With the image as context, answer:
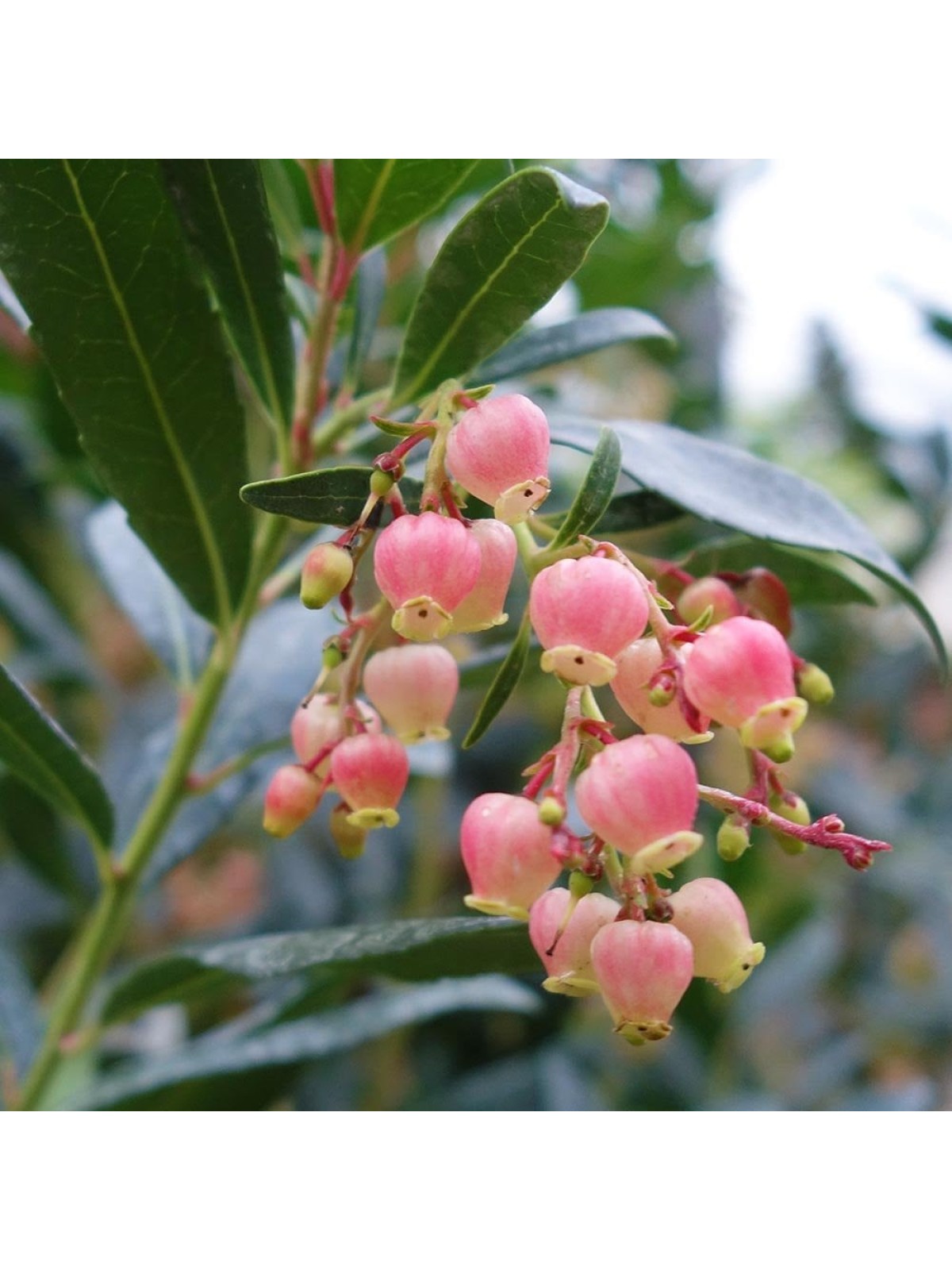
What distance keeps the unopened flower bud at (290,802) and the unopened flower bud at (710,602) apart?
234 millimetres

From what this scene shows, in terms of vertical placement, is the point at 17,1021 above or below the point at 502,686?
below

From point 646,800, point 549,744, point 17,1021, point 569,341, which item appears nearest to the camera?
point 646,800

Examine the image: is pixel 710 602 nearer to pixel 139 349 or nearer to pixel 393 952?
pixel 393 952

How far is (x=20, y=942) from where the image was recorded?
195cm

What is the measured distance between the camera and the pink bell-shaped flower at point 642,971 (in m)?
0.53

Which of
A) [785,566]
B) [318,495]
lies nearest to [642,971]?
[318,495]

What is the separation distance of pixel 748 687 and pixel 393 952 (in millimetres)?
290

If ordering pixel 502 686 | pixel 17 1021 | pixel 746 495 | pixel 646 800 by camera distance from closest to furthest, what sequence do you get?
pixel 646 800
pixel 502 686
pixel 746 495
pixel 17 1021

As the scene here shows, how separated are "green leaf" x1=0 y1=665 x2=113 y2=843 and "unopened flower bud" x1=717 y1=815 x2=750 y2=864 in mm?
431

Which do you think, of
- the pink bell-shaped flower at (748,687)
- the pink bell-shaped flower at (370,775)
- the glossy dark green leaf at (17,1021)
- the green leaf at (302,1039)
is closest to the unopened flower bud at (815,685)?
the pink bell-shaped flower at (748,687)

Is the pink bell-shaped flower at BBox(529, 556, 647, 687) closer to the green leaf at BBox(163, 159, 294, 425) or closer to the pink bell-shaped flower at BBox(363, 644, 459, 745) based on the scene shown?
the pink bell-shaped flower at BBox(363, 644, 459, 745)

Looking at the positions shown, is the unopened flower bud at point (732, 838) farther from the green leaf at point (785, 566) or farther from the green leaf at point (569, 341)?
the green leaf at point (569, 341)

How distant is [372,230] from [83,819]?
0.49m

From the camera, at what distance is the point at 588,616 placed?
1.68ft
